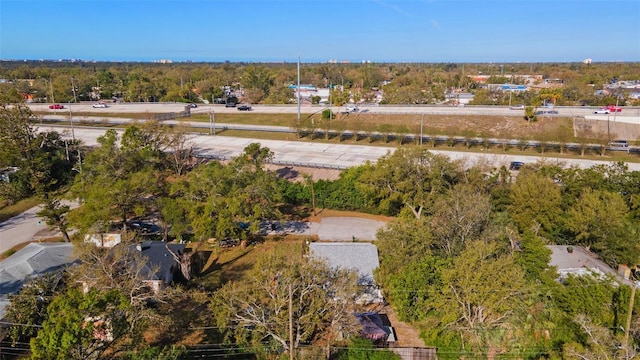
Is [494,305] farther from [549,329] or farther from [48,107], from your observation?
[48,107]

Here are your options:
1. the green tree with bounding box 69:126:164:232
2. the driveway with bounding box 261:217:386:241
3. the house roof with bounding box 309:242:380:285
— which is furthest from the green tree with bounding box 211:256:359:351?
the driveway with bounding box 261:217:386:241

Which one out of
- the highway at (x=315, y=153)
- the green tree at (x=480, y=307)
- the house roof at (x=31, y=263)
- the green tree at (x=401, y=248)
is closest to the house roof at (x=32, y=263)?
the house roof at (x=31, y=263)

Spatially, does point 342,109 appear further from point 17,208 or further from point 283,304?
Answer: point 283,304

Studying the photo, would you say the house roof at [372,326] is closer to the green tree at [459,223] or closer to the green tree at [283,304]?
the green tree at [283,304]

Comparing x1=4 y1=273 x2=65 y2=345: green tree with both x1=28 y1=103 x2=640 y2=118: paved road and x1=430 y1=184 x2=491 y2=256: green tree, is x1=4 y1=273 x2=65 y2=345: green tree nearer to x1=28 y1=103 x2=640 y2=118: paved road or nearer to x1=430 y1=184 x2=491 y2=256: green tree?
x1=430 y1=184 x2=491 y2=256: green tree

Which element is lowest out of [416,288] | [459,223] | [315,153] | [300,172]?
[416,288]

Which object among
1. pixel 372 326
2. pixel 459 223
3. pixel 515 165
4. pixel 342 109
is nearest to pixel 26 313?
pixel 372 326
